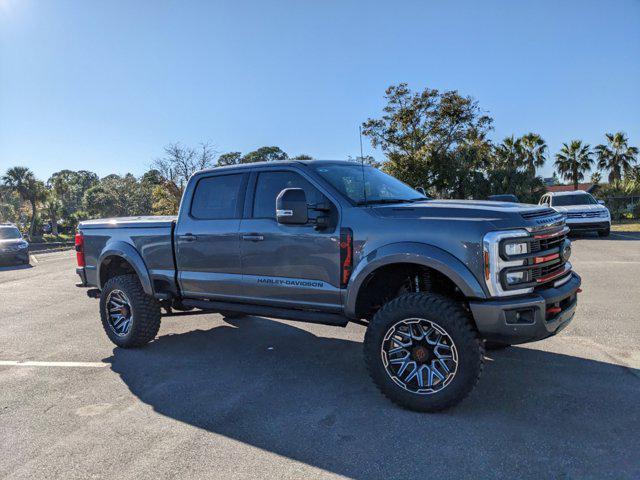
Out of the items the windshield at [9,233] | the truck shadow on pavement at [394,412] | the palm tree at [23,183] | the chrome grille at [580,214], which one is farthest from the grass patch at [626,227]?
the palm tree at [23,183]

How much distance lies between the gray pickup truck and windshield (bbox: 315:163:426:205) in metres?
0.02

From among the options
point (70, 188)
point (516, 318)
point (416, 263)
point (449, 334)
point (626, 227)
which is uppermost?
point (70, 188)

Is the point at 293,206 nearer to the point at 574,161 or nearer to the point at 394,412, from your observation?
the point at 394,412

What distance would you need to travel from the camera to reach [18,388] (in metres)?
4.52

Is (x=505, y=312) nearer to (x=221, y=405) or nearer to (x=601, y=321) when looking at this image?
(x=221, y=405)

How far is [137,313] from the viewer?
555cm

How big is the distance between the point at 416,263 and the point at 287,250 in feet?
4.09

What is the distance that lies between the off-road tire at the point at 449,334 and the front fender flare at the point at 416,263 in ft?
0.72

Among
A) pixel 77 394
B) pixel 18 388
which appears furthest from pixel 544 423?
pixel 18 388

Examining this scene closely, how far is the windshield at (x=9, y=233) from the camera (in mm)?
18797

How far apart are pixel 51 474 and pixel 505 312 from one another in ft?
10.2

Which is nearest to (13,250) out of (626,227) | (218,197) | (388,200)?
(218,197)

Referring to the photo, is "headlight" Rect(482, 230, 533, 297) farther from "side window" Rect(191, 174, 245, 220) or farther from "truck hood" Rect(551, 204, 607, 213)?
"truck hood" Rect(551, 204, 607, 213)

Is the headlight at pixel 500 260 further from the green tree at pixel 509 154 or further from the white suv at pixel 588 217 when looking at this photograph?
the green tree at pixel 509 154
